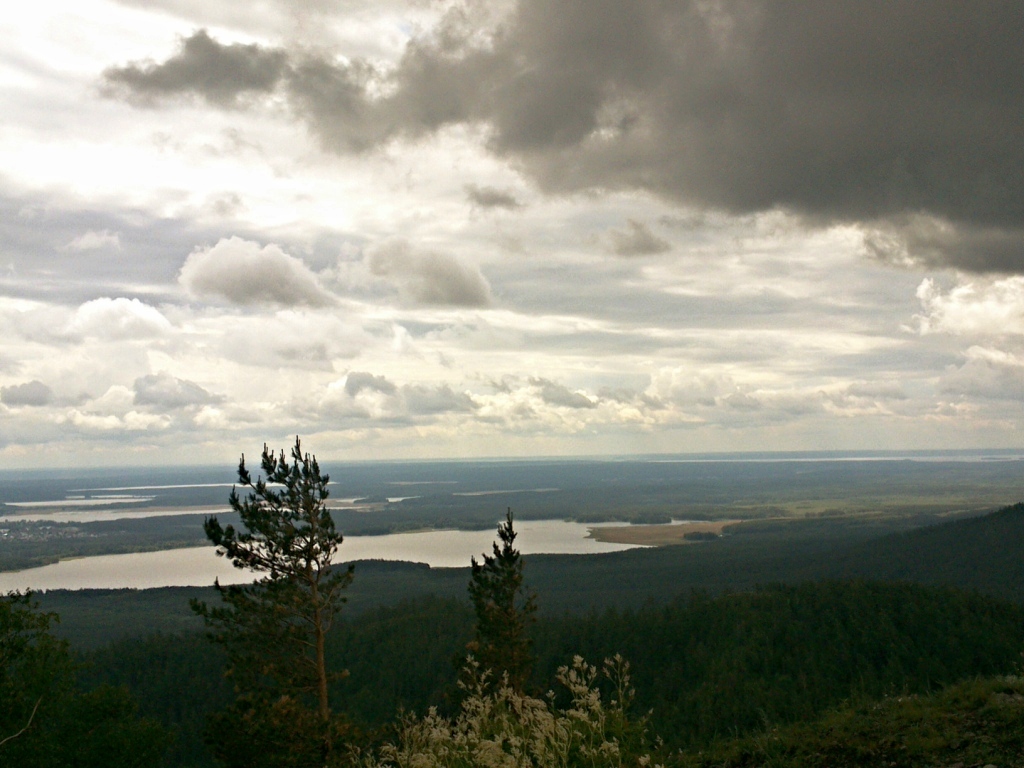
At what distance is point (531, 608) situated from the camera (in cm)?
4228

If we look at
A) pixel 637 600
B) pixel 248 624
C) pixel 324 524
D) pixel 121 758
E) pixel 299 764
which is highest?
pixel 324 524

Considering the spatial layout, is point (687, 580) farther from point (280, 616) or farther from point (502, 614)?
point (280, 616)

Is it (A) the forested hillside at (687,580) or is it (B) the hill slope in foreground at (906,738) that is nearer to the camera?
(B) the hill slope in foreground at (906,738)

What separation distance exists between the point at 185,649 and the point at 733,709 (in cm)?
8845

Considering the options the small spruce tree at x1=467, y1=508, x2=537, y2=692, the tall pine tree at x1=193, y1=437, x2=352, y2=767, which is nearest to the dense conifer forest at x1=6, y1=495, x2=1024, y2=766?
the small spruce tree at x1=467, y1=508, x2=537, y2=692

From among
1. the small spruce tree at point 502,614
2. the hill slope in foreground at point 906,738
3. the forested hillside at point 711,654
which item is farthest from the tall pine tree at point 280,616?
the forested hillside at point 711,654

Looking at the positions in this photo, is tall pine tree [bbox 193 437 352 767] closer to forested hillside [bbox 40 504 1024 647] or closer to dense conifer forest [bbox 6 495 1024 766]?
dense conifer forest [bbox 6 495 1024 766]

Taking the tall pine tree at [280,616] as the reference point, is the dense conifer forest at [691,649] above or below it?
below

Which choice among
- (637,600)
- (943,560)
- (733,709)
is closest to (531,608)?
(733,709)

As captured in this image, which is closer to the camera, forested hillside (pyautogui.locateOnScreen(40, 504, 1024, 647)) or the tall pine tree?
the tall pine tree

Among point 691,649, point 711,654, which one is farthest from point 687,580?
point 711,654

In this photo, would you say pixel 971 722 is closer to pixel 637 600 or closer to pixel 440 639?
pixel 440 639

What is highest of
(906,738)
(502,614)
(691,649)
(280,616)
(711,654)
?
(906,738)

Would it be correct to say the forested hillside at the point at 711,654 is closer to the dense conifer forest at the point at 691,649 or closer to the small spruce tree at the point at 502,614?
the dense conifer forest at the point at 691,649
